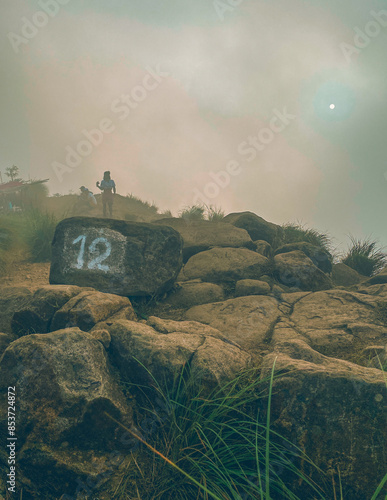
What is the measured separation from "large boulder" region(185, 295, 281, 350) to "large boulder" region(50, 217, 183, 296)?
837 millimetres

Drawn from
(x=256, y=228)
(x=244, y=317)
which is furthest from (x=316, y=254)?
(x=244, y=317)

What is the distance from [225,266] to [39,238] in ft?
16.7

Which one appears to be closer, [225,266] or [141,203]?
[225,266]

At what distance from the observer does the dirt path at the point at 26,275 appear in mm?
5996

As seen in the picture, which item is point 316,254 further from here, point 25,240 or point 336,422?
point 25,240

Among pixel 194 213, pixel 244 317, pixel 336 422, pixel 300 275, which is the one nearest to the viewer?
pixel 336 422

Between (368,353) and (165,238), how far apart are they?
3171 mm

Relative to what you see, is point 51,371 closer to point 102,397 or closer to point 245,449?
point 102,397

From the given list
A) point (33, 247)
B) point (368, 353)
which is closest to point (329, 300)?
point (368, 353)

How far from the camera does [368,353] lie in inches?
120

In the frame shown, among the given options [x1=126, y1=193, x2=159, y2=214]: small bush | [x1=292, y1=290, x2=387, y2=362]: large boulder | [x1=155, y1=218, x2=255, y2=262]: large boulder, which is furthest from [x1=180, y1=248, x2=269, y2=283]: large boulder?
[x1=126, y1=193, x2=159, y2=214]: small bush

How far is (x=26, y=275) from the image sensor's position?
6430mm

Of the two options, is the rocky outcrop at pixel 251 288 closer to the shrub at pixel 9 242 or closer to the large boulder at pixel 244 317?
the large boulder at pixel 244 317

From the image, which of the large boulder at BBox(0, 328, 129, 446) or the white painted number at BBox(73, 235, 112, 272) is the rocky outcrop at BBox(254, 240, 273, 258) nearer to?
the white painted number at BBox(73, 235, 112, 272)
